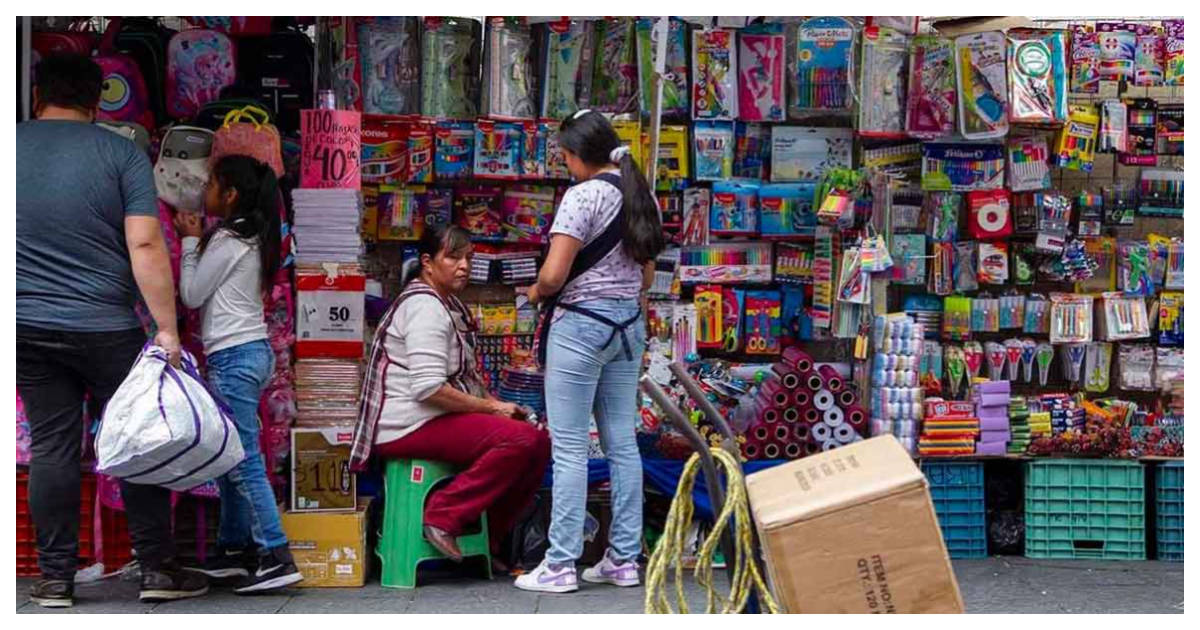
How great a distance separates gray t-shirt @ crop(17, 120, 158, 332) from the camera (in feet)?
16.7

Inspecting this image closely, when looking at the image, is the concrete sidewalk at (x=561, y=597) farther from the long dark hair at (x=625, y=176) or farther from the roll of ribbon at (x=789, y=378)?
the long dark hair at (x=625, y=176)

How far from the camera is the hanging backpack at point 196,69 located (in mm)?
6281

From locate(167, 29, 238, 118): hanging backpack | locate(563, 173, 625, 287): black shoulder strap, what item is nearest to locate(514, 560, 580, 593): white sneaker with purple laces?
locate(563, 173, 625, 287): black shoulder strap

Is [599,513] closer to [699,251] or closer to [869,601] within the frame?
[699,251]

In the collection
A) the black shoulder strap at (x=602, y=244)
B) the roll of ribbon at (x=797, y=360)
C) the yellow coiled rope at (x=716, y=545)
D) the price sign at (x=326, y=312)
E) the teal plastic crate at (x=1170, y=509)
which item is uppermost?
the black shoulder strap at (x=602, y=244)

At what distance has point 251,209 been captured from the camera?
5.62 meters

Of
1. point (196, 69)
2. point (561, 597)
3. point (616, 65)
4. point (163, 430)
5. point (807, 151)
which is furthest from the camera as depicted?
point (807, 151)

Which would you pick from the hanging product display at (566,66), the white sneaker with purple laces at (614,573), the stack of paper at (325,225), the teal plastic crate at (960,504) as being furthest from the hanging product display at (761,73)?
the white sneaker with purple laces at (614,573)

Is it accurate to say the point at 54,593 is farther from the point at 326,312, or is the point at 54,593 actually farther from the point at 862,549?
Answer: the point at 862,549

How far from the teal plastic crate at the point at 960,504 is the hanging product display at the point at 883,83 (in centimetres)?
144

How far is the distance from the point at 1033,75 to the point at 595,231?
2.12 m

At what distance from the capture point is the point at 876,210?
21.5 feet

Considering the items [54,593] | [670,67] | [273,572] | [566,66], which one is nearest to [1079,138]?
[670,67]

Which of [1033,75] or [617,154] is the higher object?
[1033,75]
